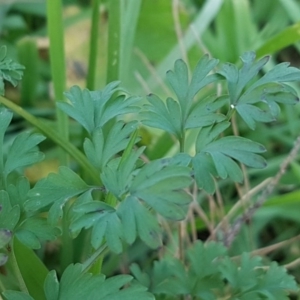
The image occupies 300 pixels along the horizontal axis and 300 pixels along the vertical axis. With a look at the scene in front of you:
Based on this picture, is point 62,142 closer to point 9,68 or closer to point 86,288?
point 9,68

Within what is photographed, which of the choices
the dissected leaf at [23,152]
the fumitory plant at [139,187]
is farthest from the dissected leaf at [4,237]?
the dissected leaf at [23,152]

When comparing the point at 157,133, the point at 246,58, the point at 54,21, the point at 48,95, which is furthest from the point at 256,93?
the point at 48,95

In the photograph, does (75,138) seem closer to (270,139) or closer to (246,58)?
(270,139)

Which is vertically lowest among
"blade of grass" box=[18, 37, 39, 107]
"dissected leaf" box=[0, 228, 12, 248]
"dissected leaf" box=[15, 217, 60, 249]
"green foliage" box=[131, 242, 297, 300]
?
"green foliage" box=[131, 242, 297, 300]

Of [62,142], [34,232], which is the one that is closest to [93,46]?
[62,142]

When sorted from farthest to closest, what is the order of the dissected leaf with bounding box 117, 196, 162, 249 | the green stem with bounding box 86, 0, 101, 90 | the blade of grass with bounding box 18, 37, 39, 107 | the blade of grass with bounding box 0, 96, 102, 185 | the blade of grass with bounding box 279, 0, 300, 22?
the blade of grass with bounding box 279, 0, 300, 22
the blade of grass with bounding box 18, 37, 39, 107
the green stem with bounding box 86, 0, 101, 90
the blade of grass with bounding box 0, 96, 102, 185
the dissected leaf with bounding box 117, 196, 162, 249

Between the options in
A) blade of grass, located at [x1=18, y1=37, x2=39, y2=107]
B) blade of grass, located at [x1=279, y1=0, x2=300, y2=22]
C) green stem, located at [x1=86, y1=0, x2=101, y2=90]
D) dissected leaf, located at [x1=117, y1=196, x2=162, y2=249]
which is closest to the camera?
dissected leaf, located at [x1=117, y1=196, x2=162, y2=249]

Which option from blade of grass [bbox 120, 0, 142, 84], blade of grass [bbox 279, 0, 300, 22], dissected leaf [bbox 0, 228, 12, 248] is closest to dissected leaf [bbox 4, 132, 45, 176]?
dissected leaf [bbox 0, 228, 12, 248]

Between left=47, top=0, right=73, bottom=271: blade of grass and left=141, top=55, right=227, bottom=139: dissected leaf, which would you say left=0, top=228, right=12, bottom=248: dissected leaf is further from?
left=47, top=0, right=73, bottom=271: blade of grass
